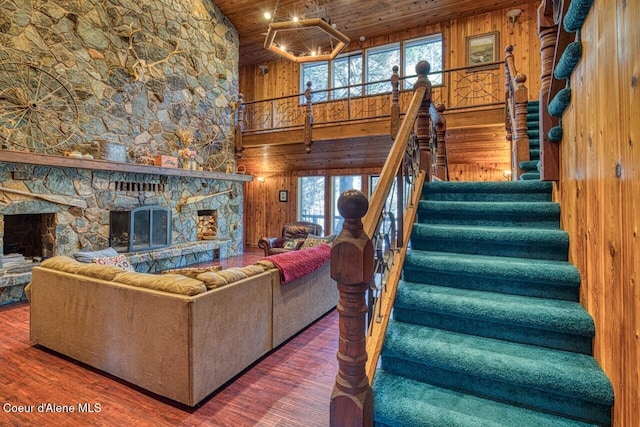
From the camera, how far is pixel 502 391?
1.43 metres

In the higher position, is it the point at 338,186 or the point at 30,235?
the point at 338,186

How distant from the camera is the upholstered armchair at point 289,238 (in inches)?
242

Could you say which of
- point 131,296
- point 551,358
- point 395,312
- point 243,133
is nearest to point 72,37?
point 243,133

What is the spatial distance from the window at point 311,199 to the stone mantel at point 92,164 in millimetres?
2565

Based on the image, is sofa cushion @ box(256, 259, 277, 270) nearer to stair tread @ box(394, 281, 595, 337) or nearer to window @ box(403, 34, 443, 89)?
stair tread @ box(394, 281, 595, 337)

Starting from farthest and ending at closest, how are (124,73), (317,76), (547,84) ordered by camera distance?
1. (317,76)
2. (124,73)
3. (547,84)

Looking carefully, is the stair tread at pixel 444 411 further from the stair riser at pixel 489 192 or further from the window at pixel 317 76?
the window at pixel 317 76

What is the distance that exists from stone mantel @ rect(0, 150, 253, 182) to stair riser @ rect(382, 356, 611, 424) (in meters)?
4.71

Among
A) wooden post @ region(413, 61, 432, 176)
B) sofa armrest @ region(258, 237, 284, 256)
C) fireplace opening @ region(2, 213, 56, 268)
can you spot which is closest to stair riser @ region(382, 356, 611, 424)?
wooden post @ region(413, 61, 432, 176)

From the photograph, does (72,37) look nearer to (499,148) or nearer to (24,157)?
(24,157)

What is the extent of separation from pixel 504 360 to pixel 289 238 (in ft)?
18.6

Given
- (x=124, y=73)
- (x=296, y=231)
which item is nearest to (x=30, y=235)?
(x=124, y=73)

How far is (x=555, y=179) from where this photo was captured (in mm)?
2152

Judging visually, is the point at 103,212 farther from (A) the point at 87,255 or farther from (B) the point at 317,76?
(B) the point at 317,76
